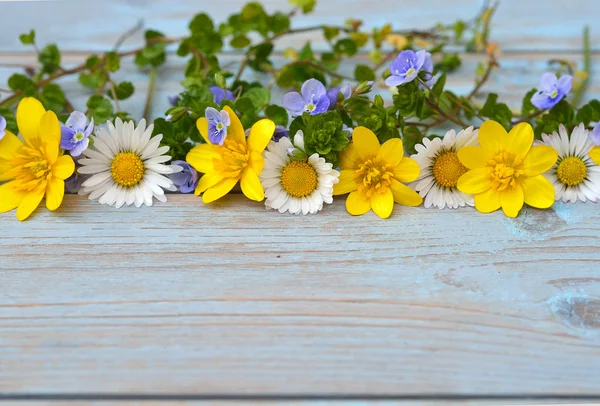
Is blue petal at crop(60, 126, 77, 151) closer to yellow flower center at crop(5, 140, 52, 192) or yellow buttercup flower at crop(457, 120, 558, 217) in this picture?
yellow flower center at crop(5, 140, 52, 192)

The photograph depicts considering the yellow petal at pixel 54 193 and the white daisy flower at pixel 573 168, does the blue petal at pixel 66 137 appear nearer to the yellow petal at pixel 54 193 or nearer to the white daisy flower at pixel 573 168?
the yellow petal at pixel 54 193

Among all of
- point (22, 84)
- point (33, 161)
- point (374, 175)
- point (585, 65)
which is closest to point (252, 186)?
point (374, 175)

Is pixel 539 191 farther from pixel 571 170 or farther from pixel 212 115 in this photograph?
pixel 212 115

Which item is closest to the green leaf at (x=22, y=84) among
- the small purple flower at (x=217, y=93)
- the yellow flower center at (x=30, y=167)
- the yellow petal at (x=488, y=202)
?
the yellow flower center at (x=30, y=167)

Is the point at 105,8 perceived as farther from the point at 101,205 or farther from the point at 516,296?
the point at 516,296

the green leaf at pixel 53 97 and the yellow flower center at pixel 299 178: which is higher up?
the green leaf at pixel 53 97

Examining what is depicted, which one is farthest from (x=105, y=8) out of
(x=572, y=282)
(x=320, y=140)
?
(x=572, y=282)

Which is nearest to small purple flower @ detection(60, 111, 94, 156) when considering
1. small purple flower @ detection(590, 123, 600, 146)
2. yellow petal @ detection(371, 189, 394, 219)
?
yellow petal @ detection(371, 189, 394, 219)
